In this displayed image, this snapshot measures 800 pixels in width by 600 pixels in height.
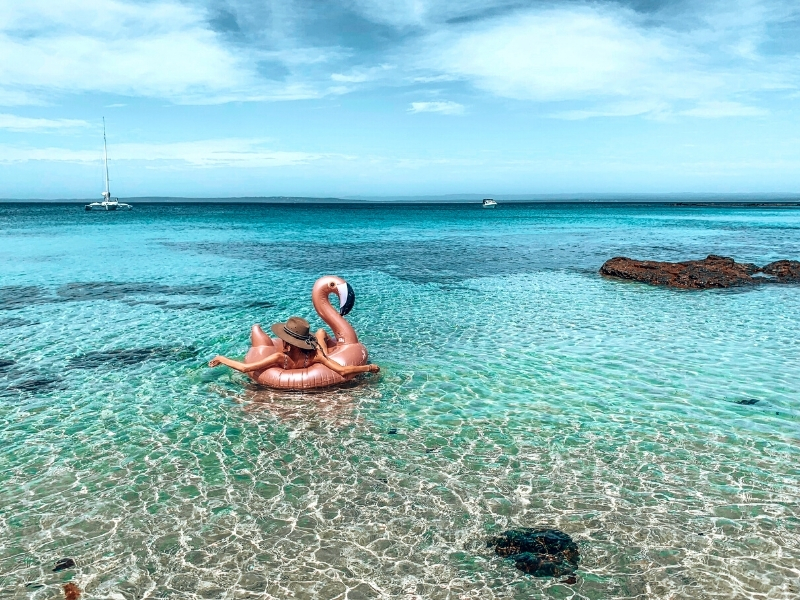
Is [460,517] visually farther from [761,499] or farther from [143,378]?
[143,378]

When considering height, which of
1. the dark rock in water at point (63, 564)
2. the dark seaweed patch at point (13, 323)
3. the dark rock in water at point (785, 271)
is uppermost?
the dark rock in water at point (785, 271)

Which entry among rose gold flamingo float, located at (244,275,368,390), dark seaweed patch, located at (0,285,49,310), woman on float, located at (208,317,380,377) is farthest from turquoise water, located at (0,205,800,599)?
dark seaweed patch, located at (0,285,49,310)

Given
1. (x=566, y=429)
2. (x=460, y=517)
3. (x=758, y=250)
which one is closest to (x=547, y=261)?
(x=758, y=250)

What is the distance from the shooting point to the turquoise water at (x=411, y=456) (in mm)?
6961

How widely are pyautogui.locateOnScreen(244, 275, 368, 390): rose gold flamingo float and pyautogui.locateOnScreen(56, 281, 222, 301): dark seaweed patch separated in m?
12.4

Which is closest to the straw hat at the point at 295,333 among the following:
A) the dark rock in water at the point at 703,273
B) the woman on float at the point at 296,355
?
the woman on float at the point at 296,355

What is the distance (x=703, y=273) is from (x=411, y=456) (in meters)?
21.6

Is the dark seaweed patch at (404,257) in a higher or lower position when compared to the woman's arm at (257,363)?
higher

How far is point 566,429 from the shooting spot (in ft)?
35.1

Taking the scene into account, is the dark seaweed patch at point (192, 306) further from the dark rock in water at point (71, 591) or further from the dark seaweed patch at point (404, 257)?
the dark rock in water at point (71, 591)

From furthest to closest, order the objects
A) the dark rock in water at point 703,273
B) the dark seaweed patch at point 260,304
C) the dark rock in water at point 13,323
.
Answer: the dark rock in water at point 703,273
the dark seaweed patch at point 260,304
the dark rock in water at point 13,323

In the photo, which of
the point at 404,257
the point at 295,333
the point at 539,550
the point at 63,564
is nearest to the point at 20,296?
the point at 295,333

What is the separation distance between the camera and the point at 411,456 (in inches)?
383

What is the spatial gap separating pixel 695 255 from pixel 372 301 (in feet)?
90.9
